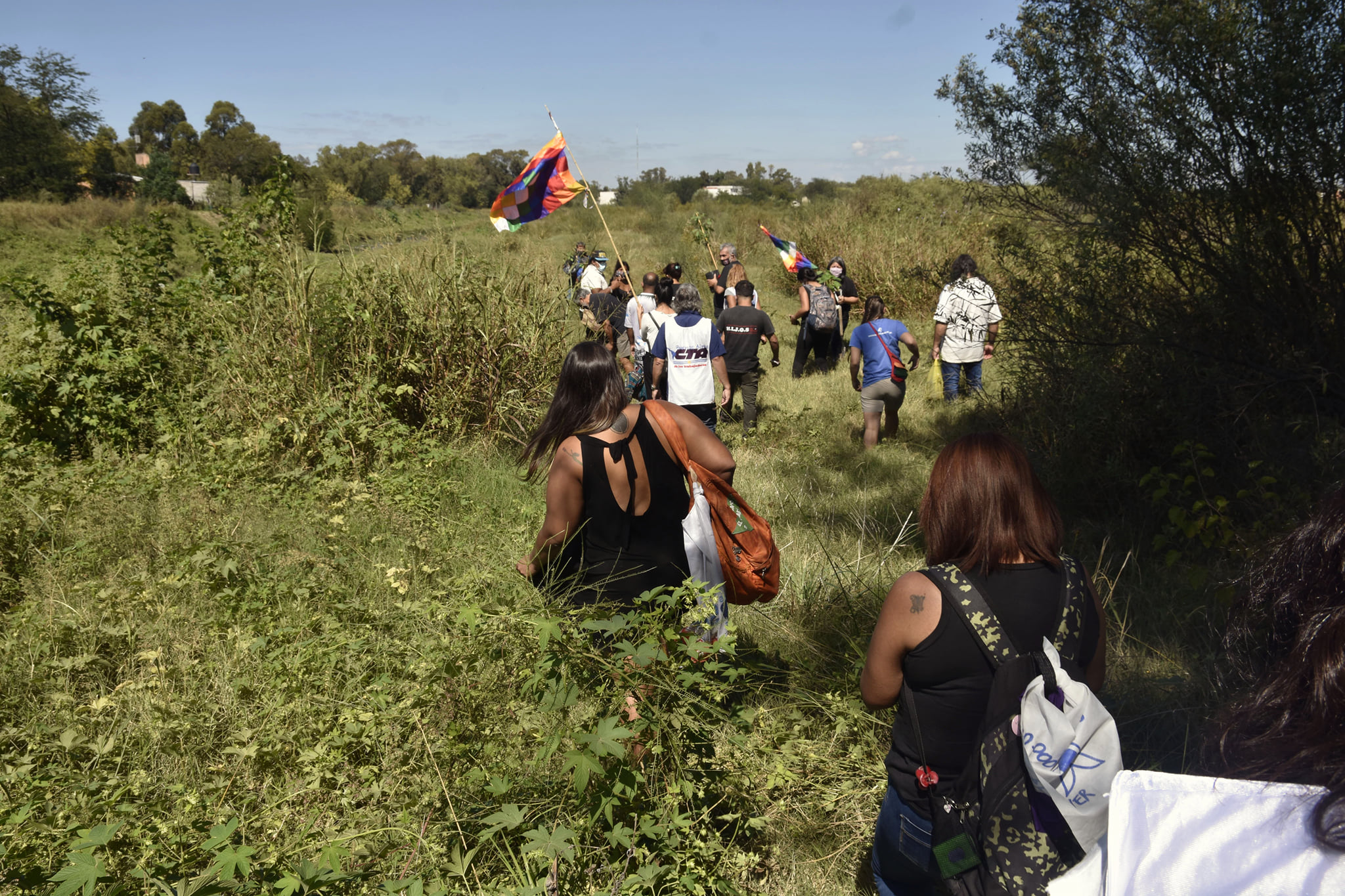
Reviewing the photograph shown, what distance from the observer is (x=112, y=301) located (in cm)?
800

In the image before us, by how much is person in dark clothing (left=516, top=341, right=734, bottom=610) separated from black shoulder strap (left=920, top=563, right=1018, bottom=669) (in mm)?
1376

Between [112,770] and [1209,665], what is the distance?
4.86m

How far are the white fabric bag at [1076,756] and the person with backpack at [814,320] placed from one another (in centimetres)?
965

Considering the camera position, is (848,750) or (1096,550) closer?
(848,750)

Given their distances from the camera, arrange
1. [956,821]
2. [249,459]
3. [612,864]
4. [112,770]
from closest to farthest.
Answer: [956,821]
[612,864]
[112,770]
[249,459]

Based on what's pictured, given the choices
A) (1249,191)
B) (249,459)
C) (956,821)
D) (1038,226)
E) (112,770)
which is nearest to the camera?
(956,821)

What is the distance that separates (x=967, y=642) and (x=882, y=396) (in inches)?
228

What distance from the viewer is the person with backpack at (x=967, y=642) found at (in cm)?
179

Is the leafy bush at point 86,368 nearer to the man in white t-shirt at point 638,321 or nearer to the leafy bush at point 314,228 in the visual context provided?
the leafy bush at point 314,228

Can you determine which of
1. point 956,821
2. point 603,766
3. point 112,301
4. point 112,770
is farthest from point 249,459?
point 956,821

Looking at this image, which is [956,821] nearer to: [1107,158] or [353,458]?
[1107,158]

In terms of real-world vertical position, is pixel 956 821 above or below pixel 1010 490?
below

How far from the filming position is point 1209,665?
12.3 feet

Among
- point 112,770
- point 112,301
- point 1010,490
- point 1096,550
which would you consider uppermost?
point 112,301
